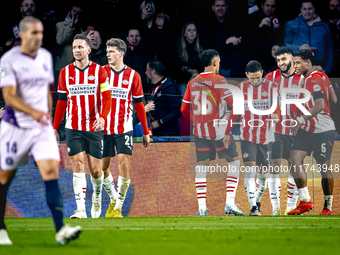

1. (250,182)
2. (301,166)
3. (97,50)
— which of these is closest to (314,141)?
(301,166)

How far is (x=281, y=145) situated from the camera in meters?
7.61

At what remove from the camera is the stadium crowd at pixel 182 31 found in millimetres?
8711

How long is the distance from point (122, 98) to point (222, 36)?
293 cm

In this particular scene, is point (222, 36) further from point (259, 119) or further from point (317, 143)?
point (317, 143)

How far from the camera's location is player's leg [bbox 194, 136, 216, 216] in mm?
7000

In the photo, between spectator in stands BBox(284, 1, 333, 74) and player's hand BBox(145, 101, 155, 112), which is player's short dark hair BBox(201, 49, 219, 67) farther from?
spectator in stands BBox(284, 1, 333, 74)

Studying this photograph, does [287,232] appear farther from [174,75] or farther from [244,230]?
[174,75]

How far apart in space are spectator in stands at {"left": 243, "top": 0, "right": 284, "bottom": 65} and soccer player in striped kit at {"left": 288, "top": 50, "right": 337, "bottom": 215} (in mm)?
1868

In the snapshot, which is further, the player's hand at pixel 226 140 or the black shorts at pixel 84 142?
the player's hand at pixel 226 140

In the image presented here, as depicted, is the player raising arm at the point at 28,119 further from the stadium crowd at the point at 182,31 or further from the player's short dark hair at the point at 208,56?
the stadium crowd at the point at 182,31

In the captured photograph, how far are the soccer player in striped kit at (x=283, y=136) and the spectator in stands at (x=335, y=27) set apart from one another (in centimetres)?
187

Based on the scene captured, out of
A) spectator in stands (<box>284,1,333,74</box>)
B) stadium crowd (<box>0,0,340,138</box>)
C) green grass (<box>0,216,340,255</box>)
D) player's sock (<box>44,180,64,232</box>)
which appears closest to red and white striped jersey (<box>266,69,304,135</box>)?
stadium crowd (<box>0,0,340,138</box>)

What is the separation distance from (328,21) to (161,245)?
749 centimetres

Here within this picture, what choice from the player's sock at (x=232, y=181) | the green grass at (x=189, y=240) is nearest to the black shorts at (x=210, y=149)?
the player's sock at (x=232, y=181)
